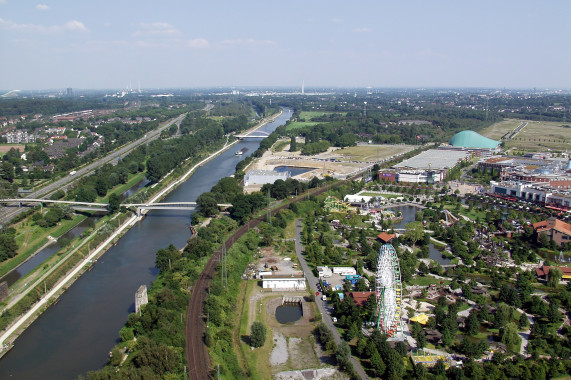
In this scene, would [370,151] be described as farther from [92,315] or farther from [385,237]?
[92,315]

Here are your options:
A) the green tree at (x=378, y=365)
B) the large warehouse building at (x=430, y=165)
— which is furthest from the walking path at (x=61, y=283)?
the large warehouse building at (x=430, y=165)

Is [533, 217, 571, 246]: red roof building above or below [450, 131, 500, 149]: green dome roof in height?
below

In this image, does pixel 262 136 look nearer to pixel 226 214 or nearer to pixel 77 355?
pixel 226 214

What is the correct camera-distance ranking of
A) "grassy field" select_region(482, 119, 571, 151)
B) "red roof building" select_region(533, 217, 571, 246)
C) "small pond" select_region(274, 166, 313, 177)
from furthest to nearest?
"grassy field" select_region(482, 119, 571, 151), "small pond" select_region(274, 166, 313, 177), "red roof building" select_region(533, 217, 571, 246)

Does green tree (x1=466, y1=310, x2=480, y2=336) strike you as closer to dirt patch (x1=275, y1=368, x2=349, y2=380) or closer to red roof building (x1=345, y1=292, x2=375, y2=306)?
red roof building (x1=345, y1=292, x2=375, y2=306)

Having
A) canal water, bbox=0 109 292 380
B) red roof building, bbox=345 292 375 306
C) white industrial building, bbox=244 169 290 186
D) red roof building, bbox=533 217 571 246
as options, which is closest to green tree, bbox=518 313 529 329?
red roof building, bbox=345 292 375 306

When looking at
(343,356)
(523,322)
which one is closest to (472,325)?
(523,322)

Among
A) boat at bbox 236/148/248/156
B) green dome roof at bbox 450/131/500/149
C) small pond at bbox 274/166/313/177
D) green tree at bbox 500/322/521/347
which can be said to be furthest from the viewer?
boat at bbox 236/148/248/156
